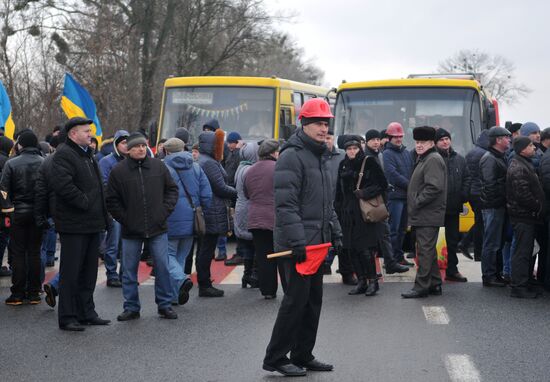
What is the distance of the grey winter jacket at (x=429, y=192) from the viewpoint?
1125cm

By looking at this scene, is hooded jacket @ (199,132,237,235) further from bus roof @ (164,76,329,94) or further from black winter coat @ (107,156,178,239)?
bus roof @ (164,76,329,94)

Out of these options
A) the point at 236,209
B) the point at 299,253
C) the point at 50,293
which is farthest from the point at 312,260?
the point at 236,209

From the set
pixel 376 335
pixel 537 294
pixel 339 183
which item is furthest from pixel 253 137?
pixel 376 335

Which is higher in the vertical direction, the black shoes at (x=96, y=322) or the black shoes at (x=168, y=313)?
the black shoes at (x=168, y=313)

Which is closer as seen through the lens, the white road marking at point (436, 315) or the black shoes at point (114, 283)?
the white road marking at point (436, 315)

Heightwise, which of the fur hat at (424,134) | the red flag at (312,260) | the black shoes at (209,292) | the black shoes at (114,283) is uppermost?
the fur hat at (424,134)

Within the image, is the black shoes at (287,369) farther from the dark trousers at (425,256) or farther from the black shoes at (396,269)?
the black shoes at (396,269)

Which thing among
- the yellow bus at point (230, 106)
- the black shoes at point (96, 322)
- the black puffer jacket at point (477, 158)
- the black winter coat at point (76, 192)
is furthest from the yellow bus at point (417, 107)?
the black shoes at point (96, 322)

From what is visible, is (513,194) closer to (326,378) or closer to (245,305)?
(245,305)

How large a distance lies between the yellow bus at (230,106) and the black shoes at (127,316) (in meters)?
9.82

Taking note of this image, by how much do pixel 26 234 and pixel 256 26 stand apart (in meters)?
33.6

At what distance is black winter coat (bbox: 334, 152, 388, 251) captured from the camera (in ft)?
37.9

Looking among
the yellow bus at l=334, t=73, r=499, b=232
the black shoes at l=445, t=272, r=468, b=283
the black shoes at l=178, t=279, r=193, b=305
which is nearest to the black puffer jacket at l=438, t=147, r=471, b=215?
the black shoes at l=445, t=272, r=468, b=283

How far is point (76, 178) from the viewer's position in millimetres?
9805
